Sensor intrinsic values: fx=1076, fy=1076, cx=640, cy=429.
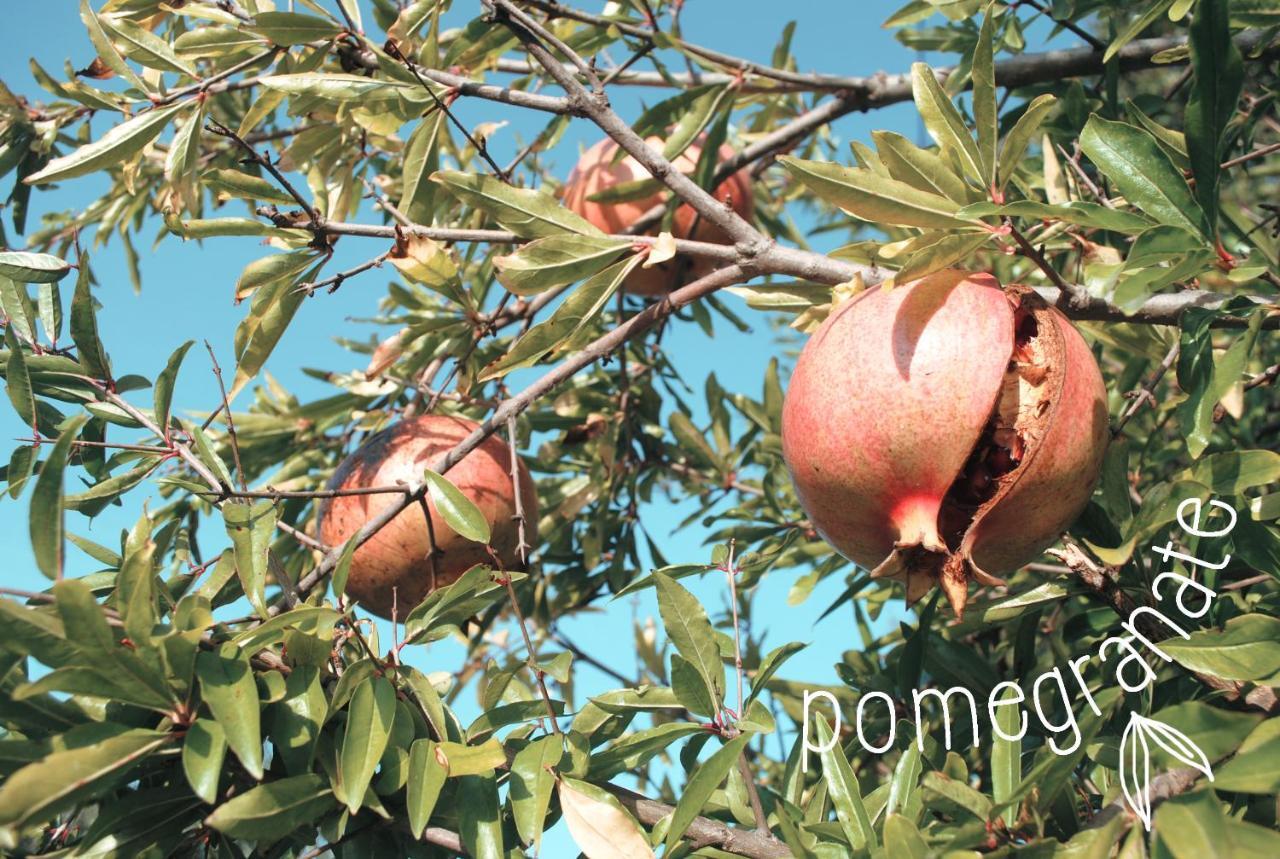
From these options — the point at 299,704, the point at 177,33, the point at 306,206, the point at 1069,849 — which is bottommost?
the point at 1069,849

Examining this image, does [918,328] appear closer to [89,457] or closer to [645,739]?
[645,739]

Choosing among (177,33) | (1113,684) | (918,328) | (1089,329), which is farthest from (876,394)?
(177,33)

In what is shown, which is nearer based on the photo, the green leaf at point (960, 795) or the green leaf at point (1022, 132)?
the green leaf at point (960, 795)

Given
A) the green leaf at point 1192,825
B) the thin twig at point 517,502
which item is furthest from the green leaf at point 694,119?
the green leaf at point 1192,825

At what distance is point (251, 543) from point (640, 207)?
1.42m

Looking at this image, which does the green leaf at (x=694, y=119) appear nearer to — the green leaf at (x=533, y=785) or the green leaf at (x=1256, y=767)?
the green leaf at (x=533, y=785)

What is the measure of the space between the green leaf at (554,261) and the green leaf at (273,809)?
746 millimetres

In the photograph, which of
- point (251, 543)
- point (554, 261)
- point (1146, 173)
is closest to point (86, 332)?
point (251, 543)

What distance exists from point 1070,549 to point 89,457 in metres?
1.54

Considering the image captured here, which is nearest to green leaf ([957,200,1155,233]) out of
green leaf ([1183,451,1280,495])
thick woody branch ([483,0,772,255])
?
green leaf ([1183,451,1280,495])

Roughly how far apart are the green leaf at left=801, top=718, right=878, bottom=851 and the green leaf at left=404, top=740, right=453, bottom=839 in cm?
37

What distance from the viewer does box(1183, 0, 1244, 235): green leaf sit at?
1.24 metres

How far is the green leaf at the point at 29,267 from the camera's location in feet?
5.20

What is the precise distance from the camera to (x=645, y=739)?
132 cm
